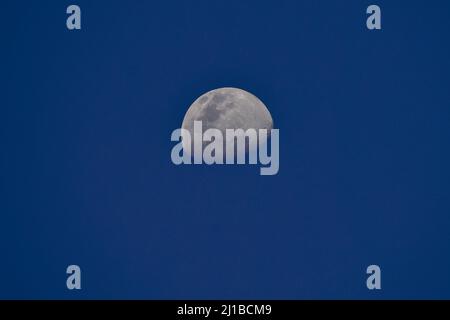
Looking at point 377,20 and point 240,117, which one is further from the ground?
point 377,20

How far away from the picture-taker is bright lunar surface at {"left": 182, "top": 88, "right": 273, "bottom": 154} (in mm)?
17688

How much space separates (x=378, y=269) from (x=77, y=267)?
573 centimetres

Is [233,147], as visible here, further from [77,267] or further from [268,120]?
[77,267]

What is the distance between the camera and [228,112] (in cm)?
1777

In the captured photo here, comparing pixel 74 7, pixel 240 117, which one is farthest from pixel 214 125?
pixel 74 7

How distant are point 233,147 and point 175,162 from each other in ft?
3.82

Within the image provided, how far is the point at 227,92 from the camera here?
17969 mm

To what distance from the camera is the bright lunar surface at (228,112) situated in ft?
58.0

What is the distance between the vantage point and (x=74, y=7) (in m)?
17.3
